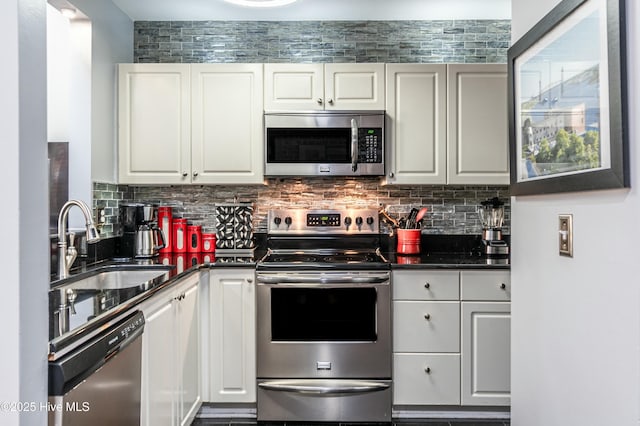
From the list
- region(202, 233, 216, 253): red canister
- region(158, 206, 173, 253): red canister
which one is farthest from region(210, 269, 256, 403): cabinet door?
region(158, 206, 173, 253): red canister

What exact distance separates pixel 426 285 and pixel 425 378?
0.53 metres

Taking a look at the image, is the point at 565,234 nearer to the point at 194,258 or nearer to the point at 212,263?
the point at 212,263

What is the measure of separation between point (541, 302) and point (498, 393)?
1.40 meters

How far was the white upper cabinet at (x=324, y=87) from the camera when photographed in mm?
2789

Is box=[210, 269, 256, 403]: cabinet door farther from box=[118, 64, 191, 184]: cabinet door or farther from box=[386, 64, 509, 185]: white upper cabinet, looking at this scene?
box=[386, 64, 509, 185]: white upper cabinet

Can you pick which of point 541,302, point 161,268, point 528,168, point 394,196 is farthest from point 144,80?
point 541,302

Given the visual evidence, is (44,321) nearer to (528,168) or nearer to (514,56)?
(528,168)

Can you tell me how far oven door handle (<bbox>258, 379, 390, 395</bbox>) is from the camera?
8.16 ft

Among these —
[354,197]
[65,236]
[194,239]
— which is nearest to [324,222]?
[354,197]

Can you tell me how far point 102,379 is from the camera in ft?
4.30

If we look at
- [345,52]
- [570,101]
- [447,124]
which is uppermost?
[345,52]

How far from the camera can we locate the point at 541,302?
139 centimetres

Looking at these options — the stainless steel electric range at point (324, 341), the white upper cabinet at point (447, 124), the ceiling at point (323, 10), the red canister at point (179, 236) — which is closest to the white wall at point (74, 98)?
the ceiling at point (323, 10)

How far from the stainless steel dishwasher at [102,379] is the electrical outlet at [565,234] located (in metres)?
1.31
